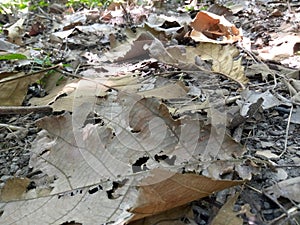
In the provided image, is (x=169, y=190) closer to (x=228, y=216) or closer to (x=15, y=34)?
(x=228, y=216)

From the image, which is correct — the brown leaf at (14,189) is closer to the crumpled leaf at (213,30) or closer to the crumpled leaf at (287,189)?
the crumpled leaf at (287,189)

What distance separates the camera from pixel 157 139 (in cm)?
92

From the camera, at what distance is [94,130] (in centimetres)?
96

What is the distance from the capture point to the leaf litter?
0.77 metres

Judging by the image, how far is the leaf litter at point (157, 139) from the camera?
771 millimetres

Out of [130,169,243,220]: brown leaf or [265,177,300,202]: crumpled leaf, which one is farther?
[265,177,300,202]: crumpled leaf

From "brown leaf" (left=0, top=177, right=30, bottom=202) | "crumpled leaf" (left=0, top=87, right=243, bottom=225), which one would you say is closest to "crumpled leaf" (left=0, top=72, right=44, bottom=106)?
"crumpled leaf" (left=0, top=87, right=243, bottom=225)

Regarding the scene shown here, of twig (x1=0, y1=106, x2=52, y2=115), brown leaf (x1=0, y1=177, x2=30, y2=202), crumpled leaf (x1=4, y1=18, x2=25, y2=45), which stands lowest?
crumpled leaf (x1=4, y1=18, x2=25, y2=45)

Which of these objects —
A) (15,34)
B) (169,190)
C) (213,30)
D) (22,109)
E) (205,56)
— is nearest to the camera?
(169,190)

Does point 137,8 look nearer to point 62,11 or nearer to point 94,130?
point 62,11

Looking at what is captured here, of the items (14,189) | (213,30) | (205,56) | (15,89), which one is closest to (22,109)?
(15,89)

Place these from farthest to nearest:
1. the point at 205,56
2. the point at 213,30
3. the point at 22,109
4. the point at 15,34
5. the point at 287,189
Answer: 1. the point at 15,34
2. the point at 213,30
3. the point at 205,56
4. the point at 22,109
5. the point at 287,189

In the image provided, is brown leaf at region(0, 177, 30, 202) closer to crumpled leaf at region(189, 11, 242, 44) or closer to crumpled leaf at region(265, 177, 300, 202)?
crumpled leaf at region(265, 177, 300, 202)

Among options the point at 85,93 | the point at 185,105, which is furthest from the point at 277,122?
the point at 85,93
